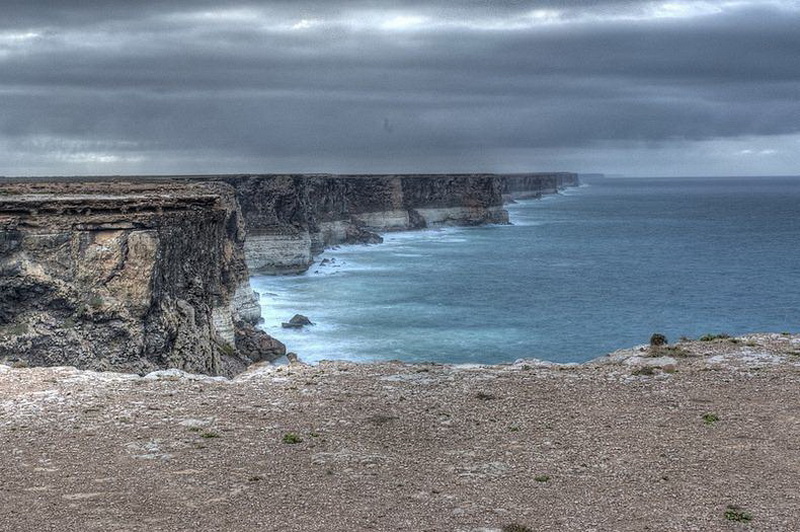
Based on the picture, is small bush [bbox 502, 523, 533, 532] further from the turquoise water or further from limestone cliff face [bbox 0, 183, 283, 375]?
the turquoise water

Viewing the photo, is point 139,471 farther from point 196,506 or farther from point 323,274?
point 323,274

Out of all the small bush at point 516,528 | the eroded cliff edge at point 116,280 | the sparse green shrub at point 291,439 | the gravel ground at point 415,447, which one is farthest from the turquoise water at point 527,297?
the small bush at point 516,528

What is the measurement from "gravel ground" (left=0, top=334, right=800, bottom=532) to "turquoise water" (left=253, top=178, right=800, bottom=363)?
29.9 metres

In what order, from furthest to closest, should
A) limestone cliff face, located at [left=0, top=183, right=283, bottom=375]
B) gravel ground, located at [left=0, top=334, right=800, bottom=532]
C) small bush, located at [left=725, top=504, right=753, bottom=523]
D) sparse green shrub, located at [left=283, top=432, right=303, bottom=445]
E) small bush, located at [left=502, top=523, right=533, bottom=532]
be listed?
1. limestone cliff face, located at [left=0, top=183, right=283, bottom=375]
2. sparse green shrub, located at [left=283, top=432, right=303, bottom=445]
3. gravel ground, located at [left=0, top=334, right=800, bottom=532]
4. small bush, located at [left=725, top=504, right=753, bottom=523]
5. small bush, located at [left=502, top=523, right=533, bottom=532]

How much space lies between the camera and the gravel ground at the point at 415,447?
15.3 meters

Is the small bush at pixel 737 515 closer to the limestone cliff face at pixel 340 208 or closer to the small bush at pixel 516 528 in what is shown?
the small bush at pixel 516 528

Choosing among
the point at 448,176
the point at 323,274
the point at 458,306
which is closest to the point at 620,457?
the point at 458,306

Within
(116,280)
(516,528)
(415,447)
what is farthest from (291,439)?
(116,280)

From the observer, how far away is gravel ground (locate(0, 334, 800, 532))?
50.1 ft

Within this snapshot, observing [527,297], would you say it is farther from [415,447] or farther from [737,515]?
[737,515]

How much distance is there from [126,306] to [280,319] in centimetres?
3285

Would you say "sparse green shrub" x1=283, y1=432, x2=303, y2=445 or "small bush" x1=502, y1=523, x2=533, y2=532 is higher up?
"sparse green shrub" x1=283, y1=432, x2=303, y2=445

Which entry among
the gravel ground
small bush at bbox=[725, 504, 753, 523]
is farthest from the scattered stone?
small bush at bbox=[725, 504, 753, 523]

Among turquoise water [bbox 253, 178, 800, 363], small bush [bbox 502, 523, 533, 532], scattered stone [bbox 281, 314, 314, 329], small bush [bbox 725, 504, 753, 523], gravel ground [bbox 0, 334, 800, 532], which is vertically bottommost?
turquoise water [bbox 253, 178, 800, 363]
